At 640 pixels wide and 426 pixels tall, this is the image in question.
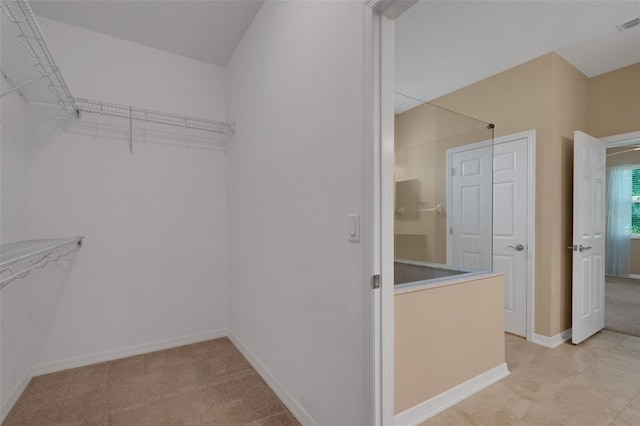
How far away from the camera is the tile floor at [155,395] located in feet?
5.58

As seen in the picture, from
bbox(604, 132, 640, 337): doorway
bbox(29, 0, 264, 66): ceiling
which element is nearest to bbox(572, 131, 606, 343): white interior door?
bbox(604, 132, 640, 337): doorway

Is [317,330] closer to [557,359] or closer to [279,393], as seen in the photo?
[279,393]

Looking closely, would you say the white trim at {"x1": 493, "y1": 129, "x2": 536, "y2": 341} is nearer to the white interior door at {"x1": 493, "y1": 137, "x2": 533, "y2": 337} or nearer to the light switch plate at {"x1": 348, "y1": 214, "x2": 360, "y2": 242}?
the white interior door at {"x1": 493, "y1": 137, "x2": 533, "y2": 337}

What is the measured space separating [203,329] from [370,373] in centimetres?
213

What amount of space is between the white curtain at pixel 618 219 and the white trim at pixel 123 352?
5978mm

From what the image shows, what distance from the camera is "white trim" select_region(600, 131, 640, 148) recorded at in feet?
9.47

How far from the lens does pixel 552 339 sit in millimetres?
2701

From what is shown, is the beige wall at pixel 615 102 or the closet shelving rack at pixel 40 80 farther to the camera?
the beige wall at pixel 615 102

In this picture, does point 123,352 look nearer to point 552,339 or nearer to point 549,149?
point 552,339

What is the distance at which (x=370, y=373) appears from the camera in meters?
1.20

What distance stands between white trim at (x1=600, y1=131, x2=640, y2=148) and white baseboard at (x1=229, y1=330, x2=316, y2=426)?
12.5 feet

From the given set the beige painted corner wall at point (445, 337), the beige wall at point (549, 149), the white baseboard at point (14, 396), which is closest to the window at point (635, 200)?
the beige wall at point (549, 149)

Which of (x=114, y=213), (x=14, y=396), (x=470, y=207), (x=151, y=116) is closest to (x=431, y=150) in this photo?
(x=470, y=207)

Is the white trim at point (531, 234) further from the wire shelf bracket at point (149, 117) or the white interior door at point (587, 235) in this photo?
the wire shelf bracket at point (149, 117)
